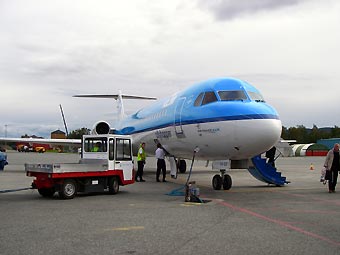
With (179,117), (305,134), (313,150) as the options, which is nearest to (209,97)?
(179,117)

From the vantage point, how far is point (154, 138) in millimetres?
19578

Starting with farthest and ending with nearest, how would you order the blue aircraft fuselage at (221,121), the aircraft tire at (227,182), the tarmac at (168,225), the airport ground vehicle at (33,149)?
the airport ground vehicle at (33,149) < the aircraft tire at (227,182) < the blue aircraft fuselage at (221,121) < the tarmac at (168,225)

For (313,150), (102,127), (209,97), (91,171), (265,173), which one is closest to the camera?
(91,171)

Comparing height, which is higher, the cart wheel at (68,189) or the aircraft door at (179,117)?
the aircraft door at (179,117)

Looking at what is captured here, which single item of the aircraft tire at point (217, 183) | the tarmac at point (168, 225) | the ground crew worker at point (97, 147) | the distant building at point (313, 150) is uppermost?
the ground crew worker at point (97, 147)

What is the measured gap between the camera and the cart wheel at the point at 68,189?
40.8ft

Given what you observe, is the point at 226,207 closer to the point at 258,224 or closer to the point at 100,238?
the point at 258,224

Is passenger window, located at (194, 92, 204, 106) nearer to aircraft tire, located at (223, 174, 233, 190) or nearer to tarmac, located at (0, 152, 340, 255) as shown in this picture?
aircraft tire, located at (223, 174, 233, 190)

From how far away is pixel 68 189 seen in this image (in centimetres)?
1263

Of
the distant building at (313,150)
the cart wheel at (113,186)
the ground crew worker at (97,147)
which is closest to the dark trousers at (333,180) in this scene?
the cart wheel at (113,186)

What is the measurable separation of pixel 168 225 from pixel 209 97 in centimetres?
700

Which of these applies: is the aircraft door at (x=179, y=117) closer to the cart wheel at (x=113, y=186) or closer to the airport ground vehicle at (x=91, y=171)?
the airport ground vehicle at (x=91, y=171)

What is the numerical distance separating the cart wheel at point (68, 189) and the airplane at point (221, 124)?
4363 millimetres

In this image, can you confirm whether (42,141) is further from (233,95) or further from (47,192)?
(233,95)
